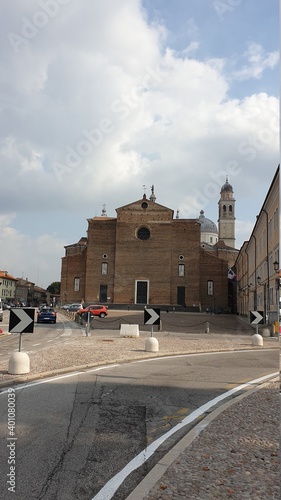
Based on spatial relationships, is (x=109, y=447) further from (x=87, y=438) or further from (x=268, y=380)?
(x=268, y=380)

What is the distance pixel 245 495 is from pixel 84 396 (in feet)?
15.7

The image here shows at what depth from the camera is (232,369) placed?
12.5m

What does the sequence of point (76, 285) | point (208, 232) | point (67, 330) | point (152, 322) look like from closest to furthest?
1. point (152, 322)
2. point (67, 330)
3. point (76, 285)
4. point (208, 232)

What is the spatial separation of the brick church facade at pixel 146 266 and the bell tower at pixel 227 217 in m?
45.4

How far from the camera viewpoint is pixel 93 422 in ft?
21.3

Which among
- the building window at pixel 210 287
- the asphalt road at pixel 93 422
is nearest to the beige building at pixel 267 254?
the asphalt road at pixel 93 422

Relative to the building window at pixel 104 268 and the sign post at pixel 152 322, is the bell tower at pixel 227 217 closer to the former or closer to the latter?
the building window at pixel 104 268

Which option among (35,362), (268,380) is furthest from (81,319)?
(268,380)

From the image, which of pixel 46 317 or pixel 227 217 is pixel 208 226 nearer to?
pixel 227 217

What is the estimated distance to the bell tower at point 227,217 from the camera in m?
117

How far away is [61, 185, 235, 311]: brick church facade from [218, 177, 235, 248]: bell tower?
4539 cm

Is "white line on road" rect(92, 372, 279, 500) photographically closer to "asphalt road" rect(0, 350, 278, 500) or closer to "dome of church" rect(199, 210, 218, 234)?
"asphalt road" rect(0, 350, 278, 500)

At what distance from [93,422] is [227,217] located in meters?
115

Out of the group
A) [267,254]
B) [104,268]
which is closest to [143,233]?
[104,268]
